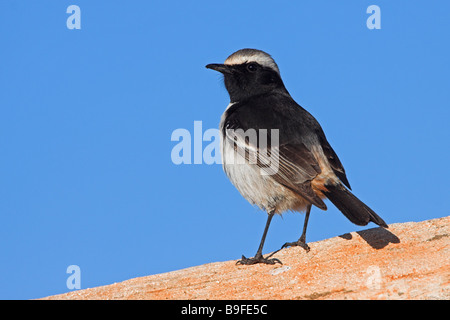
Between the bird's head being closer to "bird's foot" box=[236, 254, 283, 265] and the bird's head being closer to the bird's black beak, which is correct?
the bird's black beak

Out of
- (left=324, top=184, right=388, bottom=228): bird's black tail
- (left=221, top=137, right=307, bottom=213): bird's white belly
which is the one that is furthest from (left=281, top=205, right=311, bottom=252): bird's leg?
(left=324, top=184, right=388, bottom=228): bird's black tail

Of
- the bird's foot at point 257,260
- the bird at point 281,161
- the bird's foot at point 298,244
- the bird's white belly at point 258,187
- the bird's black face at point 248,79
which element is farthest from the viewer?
the bird's black face at point 248,79

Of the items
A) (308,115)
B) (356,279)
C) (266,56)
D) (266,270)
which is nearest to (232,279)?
(266,270)

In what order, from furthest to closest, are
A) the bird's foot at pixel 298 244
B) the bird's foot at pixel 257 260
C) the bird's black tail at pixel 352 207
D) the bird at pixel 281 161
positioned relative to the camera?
the bird's foot at pixel 298 244 → the bird's foot at pixel 257 260 → the bird at pixel 281 161 → the bird's black tail at pixel 352 207

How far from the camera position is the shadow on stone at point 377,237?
26.2 ft

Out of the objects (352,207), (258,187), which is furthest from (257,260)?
(352,207)

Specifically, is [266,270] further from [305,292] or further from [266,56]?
[266,56]

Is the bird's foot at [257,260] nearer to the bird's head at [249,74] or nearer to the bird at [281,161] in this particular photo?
the bird at [281,161]

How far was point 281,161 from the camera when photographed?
801 cm

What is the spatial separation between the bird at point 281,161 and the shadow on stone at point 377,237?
573mm

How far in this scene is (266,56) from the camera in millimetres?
9594

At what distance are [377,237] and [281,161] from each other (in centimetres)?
183

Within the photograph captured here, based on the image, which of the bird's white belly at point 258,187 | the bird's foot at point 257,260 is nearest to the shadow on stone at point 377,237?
the bird's white belly at point 258,187
